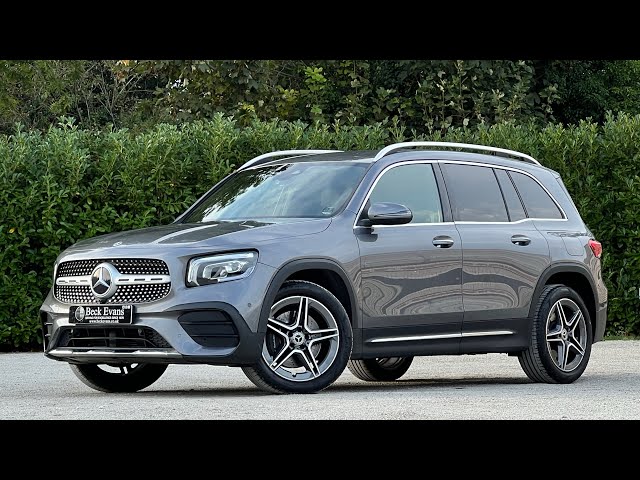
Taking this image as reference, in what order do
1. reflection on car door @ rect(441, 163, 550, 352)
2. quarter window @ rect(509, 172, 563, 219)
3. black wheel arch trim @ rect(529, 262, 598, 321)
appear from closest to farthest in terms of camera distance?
reflection on car door @ rect(441, 163, 550, 352), black wheel arch trim @ rect(529, 262, 598, 321), quarter window @ rect(509, 172, 563, 219)

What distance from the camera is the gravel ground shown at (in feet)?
30.3

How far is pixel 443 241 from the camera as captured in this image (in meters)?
11.4

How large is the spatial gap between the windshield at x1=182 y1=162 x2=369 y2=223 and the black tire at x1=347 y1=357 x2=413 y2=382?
2.15 meters

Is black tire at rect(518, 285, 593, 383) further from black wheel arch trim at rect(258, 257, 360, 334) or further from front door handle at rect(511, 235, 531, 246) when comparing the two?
black wheel arch trim at rect(258, 257, 360, 334)

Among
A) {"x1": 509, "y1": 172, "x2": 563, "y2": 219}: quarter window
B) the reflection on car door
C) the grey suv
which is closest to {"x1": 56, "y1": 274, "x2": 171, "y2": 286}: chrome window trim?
the grey suv

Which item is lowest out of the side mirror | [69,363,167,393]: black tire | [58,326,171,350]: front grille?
[69,363,167,393]: black tire

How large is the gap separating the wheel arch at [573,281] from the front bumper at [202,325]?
9.97 feet

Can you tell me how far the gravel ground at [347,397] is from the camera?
9.24m

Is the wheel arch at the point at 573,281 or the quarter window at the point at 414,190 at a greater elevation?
the quarter window at the point at 414,190

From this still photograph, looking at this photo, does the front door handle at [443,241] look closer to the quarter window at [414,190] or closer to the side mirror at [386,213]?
the quarter window at [414,190]

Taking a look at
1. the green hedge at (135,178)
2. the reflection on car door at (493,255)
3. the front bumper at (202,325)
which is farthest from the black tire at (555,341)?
the green hedge at (135,178)

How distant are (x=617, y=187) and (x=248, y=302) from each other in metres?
9.49

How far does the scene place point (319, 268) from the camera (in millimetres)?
10523
